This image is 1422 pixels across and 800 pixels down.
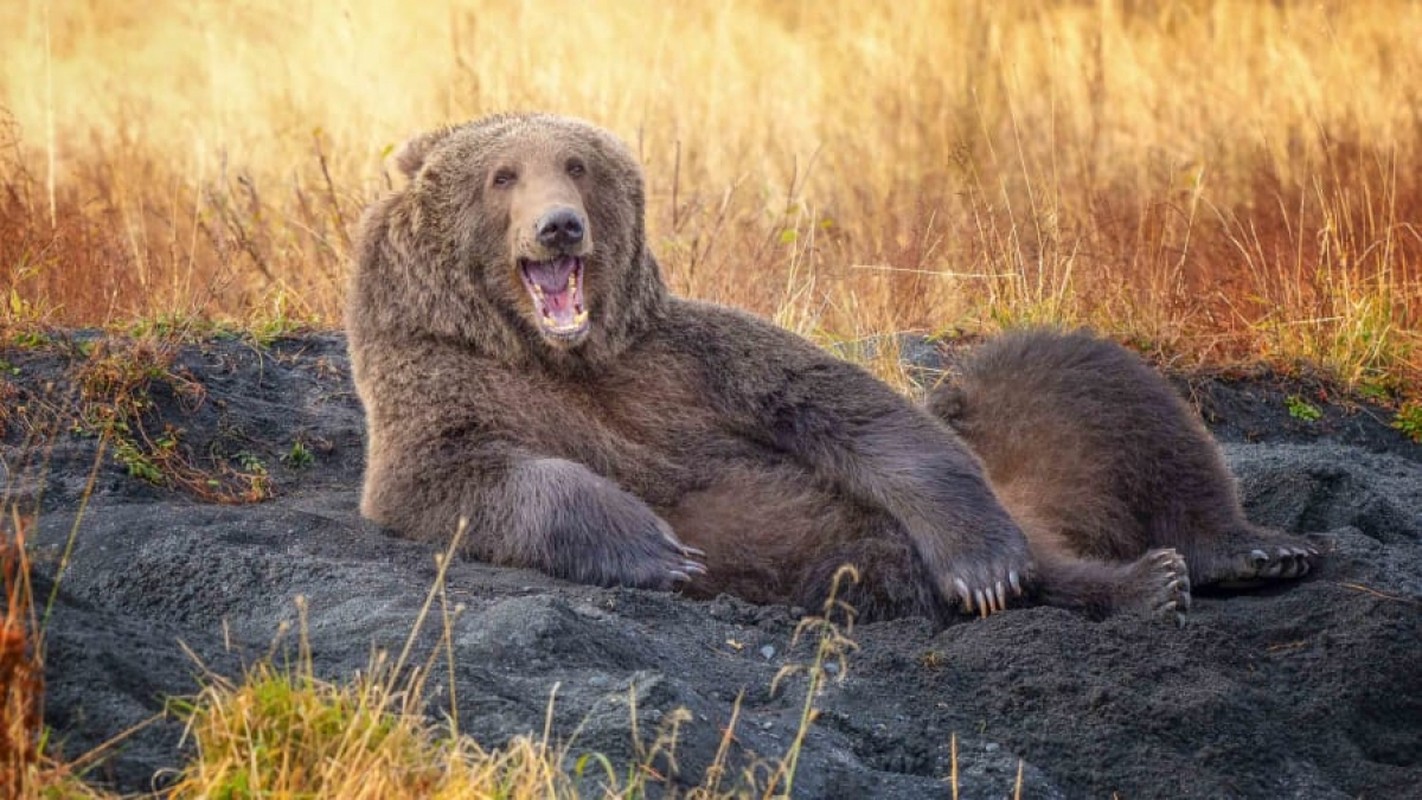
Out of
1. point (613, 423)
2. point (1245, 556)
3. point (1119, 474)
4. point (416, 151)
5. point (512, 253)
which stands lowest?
point (1245, 556)

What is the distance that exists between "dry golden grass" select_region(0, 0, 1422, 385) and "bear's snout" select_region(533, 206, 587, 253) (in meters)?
2.58

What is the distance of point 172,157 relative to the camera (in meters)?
12.1

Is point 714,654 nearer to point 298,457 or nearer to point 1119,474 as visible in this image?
point 1119,474

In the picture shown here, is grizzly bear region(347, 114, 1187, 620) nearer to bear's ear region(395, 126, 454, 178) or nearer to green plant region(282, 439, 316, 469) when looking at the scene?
bear's ear region(395, 126, 454, 178)

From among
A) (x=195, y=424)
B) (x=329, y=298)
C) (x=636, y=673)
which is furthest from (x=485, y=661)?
(x=329, y=298)

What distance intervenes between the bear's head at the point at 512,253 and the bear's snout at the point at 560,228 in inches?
3.0

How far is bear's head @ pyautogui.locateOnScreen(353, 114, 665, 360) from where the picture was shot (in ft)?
18.3

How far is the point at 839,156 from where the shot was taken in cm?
1220

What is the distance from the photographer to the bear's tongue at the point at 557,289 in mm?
5566

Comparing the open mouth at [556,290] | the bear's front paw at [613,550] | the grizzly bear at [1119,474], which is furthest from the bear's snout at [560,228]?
the grizzly bear at [1119,474]

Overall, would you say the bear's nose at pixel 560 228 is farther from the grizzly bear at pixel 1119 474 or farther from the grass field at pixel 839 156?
the grass field at pixel 839 156

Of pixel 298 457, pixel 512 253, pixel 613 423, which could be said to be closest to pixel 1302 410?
pixel 613 423

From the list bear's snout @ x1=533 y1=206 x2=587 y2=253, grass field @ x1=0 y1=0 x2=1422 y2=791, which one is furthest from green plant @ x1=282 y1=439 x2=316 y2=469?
bear's snout @ x1=533 y1=206 x2=587 y2=253

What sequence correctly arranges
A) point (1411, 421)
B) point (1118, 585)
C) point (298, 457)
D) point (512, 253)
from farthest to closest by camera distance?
1. point (1411, 421)
2. point (298, 457)
3. point (512, 253)
4. point (1118, 585)
